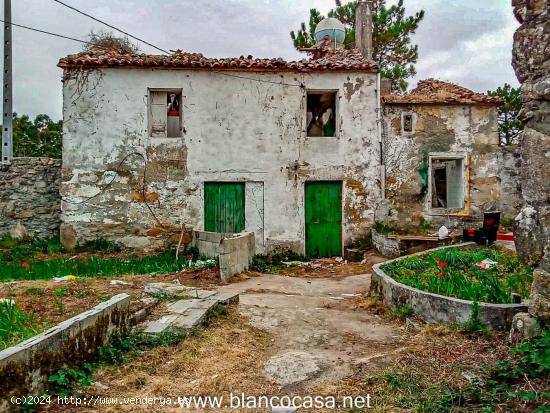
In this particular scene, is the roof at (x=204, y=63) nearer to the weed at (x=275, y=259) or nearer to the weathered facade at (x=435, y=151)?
the weathered facade at (x=435, y=151)

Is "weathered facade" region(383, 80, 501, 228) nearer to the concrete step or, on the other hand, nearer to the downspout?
the downspout

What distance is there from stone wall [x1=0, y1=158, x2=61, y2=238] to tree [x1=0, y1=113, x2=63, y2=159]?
367 inches

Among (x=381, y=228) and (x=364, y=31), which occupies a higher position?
(x=364, y=31)

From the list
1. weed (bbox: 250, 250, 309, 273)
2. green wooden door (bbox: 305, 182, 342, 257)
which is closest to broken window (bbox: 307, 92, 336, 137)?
green wooden door (bbox: 305, 182, 342, 257)

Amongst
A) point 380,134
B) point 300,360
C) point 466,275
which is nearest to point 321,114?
point 380,134

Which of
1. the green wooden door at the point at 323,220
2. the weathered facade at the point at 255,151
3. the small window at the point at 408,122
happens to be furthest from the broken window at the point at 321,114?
the small window at the point at 408,122

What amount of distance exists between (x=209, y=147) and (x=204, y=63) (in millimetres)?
2149

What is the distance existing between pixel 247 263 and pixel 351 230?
12.1 ft

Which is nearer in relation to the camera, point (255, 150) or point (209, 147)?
point (209, 147)

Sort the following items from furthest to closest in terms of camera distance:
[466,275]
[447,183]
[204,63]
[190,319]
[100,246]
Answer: [447,183] → [204,63] → [100,246] → [466,275] → [190,319]

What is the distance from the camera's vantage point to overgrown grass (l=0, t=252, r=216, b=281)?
873 centimetres

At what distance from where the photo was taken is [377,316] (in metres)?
6.21

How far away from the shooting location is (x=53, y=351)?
3523 millimetres

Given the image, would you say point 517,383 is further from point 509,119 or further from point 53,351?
point 509,119
